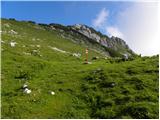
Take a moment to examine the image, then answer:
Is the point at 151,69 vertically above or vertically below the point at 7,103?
above

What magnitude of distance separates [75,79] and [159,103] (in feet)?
30.6

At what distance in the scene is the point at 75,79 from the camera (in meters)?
33.7

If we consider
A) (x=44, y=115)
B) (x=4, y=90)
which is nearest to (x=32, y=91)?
(x=4, y=90)

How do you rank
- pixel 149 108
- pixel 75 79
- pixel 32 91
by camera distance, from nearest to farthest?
1. pixel 149 108
2. pixel 32 91
3. pixel 75 79

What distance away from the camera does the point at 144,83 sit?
3038 centimetres

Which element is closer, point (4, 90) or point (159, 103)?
point (159, 103)

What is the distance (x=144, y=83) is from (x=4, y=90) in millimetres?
10131

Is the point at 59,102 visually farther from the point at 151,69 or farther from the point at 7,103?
the point at 151,69

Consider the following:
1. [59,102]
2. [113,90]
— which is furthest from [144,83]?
[59,102]

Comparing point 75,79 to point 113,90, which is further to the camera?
point 75,79

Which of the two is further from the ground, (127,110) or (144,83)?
(144,83)

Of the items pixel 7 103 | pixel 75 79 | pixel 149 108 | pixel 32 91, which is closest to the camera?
pixel 149 108

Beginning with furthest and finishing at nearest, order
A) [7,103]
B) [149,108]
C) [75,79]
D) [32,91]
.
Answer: [75,79]
[32,91]
[7,103]
[149,108]

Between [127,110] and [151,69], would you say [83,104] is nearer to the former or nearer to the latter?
[127,110]
